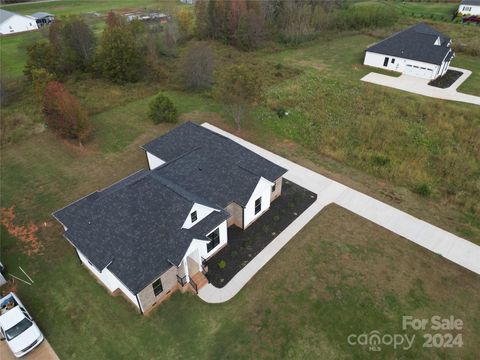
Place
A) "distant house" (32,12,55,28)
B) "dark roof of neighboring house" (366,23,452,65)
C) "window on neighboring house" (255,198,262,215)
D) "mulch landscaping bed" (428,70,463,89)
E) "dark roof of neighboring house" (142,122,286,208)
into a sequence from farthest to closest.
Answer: "distant house" (32,12,55,28) < "dark roof of neighboring house" (366,23,452,65) < "mulch landscaping bed" (428,70,463,89) < "window on neighboring house" (255,198,262,215) < "dark roof of neighboring house" (142,122,286,208)

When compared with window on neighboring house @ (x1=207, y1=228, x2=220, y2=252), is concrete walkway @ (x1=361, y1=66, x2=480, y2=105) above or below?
above

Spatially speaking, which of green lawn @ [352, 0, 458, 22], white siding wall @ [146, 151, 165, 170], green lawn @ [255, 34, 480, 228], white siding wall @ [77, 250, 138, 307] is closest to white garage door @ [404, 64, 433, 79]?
green lawn @ [255, 34, 480, 228]

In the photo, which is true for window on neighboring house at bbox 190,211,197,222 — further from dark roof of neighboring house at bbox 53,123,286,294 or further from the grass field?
the grass field

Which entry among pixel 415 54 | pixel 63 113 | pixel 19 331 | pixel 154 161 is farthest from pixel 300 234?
pixel 415 54

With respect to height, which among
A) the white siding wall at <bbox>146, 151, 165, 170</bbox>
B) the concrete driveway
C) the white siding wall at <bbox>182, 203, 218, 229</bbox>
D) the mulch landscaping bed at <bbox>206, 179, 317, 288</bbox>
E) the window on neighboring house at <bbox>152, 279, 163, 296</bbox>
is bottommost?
the concrete driveway

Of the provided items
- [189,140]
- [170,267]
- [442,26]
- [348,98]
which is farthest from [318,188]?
[442,26]

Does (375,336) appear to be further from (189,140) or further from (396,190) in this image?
(189,140)

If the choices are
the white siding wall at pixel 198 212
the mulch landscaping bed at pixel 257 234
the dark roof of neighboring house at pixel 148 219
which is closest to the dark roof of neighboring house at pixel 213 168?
the dark roof of neighboring house at pixel 148 219
